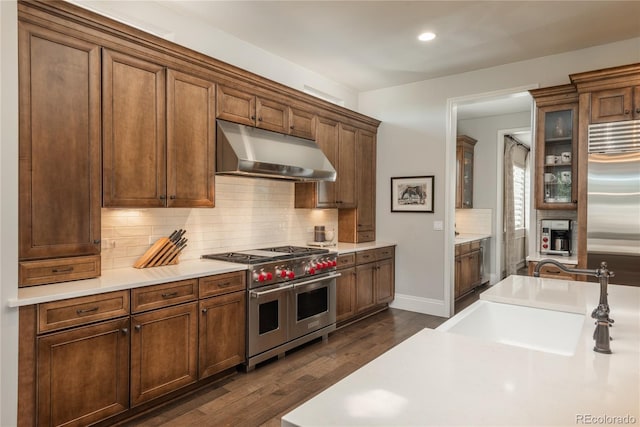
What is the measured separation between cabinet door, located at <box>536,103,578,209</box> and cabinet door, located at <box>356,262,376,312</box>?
6.34 feet

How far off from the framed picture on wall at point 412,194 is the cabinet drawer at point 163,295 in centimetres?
313

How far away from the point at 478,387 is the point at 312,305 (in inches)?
113

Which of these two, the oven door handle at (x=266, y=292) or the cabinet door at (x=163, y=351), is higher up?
the oven door handle at (x=266, y=292)

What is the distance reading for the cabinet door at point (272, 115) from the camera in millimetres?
3705

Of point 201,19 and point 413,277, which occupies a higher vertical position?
point 201,19

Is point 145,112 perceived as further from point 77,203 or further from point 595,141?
point 595,141

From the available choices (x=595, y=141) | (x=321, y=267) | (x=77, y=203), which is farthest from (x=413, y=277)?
(x=77, y=203)

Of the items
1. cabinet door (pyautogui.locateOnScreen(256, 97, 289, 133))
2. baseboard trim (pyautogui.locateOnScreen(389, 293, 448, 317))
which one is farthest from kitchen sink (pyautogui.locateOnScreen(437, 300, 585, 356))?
baseboard trim (pyautogui.locateOnScreen(389, 293, 448, 317))

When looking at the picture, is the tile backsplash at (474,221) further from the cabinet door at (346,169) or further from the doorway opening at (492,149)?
the cabinet door at (346,169)

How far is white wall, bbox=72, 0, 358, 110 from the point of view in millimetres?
3057

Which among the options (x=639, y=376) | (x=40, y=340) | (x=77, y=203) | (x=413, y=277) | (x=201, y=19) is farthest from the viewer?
(x=413, y=277)

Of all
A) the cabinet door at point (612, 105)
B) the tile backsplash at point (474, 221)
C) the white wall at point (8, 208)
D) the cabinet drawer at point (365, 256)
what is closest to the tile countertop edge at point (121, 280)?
the white wall at point (8, 208)

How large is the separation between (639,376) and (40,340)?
2533 mm

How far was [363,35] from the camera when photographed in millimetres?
3754
